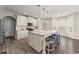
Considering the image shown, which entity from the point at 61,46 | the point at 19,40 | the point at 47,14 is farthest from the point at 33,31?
the point at 61,46

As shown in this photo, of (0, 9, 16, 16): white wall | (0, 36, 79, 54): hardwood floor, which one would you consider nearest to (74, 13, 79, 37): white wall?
(0, 36, 79, 54): hardwood floor

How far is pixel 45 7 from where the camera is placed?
7.70 ft

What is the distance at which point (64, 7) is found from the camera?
2240 millimetres

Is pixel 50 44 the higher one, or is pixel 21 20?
pixel 21 20

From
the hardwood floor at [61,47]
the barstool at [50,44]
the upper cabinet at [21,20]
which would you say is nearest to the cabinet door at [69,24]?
the hardwood floor at [61,47]

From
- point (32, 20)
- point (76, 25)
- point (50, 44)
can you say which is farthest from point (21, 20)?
point (76, 25)

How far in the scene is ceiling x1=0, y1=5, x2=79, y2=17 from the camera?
223 cm

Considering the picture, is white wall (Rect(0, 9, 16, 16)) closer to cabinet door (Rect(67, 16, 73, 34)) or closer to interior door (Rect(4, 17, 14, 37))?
interior door (Rect(4, 17, 14, 37))

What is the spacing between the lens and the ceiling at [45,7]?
2.23 metres

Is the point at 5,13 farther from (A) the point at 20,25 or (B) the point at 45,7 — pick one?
(B) the point at 45,7
